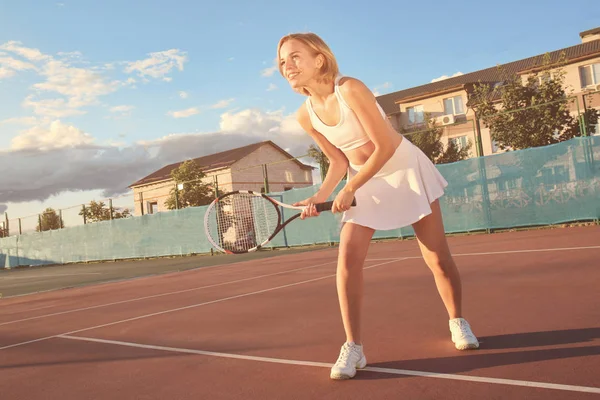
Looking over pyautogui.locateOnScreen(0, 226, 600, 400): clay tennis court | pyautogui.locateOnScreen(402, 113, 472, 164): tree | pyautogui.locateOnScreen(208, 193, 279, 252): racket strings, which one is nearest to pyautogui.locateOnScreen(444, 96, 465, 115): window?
pyautogui.locateOnScreen(402, 113, 472, 164): tree

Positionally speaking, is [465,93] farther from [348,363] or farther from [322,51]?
[348,363]

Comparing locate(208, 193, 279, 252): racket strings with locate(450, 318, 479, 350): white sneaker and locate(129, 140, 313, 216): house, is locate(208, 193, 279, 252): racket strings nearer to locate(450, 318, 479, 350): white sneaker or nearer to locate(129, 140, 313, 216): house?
locate(450, 318, 479, 350): white sneaker

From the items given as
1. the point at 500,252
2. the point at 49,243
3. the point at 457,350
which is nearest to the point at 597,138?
the point at 500,252

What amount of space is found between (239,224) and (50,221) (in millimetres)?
23851

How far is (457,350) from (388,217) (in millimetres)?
838

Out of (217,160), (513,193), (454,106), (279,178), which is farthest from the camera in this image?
(217,160)

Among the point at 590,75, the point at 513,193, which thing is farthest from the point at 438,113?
the point at 513,193

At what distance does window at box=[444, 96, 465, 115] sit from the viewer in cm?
3612

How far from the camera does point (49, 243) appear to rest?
27016mm

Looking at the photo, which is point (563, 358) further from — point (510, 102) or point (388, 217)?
point (510, 102)

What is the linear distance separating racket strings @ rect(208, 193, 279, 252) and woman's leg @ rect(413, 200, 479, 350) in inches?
125

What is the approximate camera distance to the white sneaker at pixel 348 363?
2.70m

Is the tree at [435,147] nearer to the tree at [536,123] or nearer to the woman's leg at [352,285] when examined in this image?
the tree at [536,123]

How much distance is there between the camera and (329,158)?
3.09 metres
